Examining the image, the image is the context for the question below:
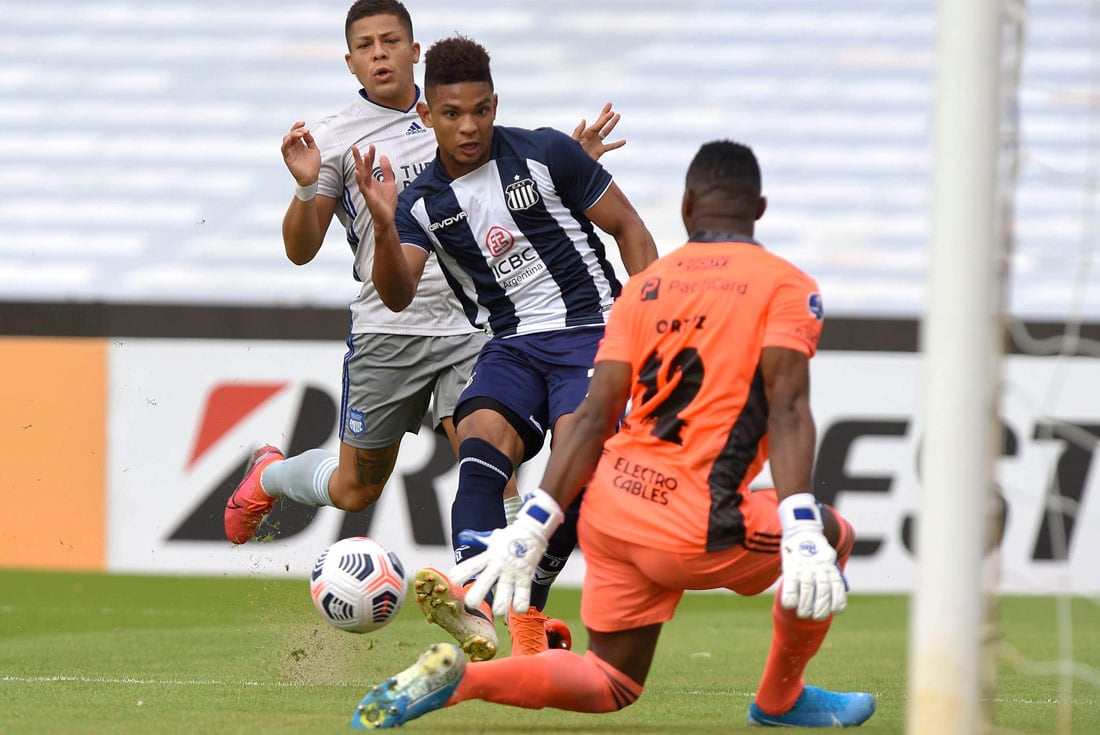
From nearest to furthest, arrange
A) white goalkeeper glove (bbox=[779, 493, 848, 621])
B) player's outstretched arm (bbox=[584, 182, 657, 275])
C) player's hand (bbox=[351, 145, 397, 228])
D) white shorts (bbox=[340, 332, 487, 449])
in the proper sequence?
1. white goalkeeper glove (bbox=[779, 493, 848, 621])
2. player's hand (bbox=[351, 145, 397, 228])
3. player's outstretched arm (bbox=[584, 182, 657, 275])
4. white shorts (bbox=[340, 332, 487, 449])

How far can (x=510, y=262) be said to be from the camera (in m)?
5.41

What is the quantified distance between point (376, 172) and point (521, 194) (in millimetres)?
1113

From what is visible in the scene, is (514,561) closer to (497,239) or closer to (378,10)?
(497,239)

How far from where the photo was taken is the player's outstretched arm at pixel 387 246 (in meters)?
4.91

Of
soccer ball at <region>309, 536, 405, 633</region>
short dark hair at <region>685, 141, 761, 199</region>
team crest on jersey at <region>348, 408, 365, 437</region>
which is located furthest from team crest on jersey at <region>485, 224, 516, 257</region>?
short dark hair at <region>685, 141, 761, 199</region>

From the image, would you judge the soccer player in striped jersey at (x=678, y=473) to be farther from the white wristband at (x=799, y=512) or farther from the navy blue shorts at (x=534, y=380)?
the navy blue shorts at (x=534, y=380)

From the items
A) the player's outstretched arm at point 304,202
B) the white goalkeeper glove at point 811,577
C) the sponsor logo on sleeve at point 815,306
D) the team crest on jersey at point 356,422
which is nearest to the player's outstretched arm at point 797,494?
the white goalkeeper glove at point 811,577

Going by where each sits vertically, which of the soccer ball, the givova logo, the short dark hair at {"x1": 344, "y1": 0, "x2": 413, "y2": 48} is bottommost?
the givova logo

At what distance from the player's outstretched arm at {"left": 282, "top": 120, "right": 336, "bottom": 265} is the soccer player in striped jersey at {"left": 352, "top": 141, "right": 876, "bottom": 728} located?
2033 mm

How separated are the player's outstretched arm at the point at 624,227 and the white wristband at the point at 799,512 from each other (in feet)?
5.85

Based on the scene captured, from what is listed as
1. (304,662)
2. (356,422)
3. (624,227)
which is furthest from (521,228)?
(304,662)

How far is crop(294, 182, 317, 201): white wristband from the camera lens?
5.78 m

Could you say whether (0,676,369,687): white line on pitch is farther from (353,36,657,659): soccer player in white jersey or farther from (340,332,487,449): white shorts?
(340,332,487,449): white shorts

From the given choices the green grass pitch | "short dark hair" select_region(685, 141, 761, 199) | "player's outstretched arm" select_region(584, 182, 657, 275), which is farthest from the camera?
"player's outstretched arm" select_region(584, 182, 657, 275)
